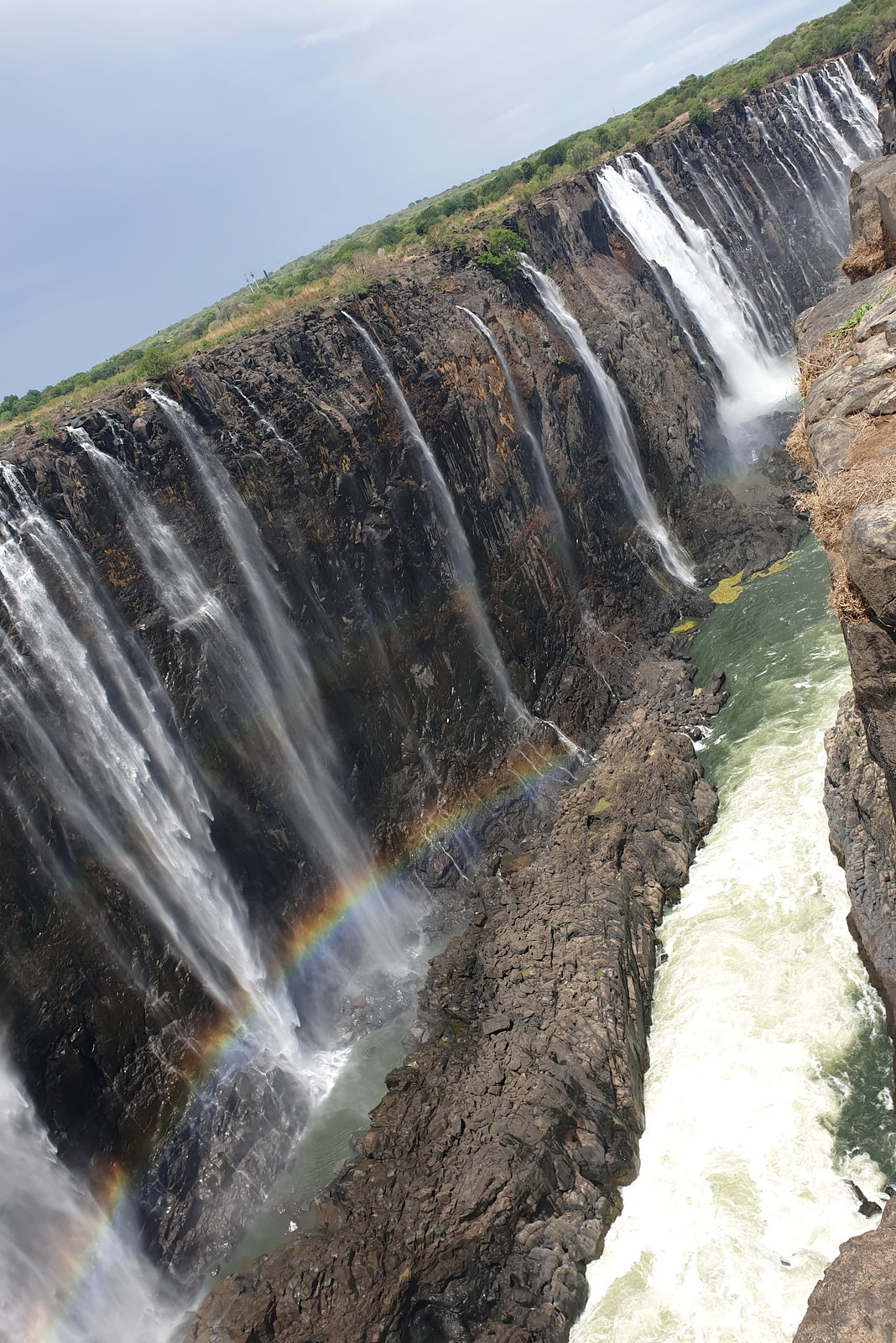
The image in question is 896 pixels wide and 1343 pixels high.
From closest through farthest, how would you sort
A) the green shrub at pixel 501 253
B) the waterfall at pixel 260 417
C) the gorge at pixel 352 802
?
the gorge at pixel 352 802, the waterfall at pixel 260 417, the green shrub at pixel 501 253

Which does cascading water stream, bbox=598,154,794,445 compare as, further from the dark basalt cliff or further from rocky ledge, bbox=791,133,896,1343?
the dark basalt cliff

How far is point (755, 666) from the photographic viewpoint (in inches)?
848

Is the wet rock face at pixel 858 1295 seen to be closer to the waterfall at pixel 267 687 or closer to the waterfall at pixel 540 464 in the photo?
the waterfall at pixel 267 687

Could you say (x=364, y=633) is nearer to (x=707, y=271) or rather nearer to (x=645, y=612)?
(x=645, y=612)

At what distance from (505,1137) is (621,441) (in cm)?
2322

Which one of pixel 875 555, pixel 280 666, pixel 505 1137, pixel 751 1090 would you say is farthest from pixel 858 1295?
pixel 280 666

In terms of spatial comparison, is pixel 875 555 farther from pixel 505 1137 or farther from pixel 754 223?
pixel 754 223

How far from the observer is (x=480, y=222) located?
98.2 feet

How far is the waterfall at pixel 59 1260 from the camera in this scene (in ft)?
39.9

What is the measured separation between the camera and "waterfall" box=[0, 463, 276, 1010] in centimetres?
1483

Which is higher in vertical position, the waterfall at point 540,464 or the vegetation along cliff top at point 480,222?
the vegetation along cliff top at point 480,222

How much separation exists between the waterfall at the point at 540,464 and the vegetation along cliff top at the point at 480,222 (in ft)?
13.1

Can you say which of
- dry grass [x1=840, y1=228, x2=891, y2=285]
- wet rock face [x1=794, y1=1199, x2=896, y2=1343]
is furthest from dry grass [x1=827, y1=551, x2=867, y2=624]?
dry grass [x1=840, y1=228, x2=891, y2=285]

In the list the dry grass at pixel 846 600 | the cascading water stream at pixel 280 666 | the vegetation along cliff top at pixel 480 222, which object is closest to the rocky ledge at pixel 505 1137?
the cascading water stream at pixel 280 666
